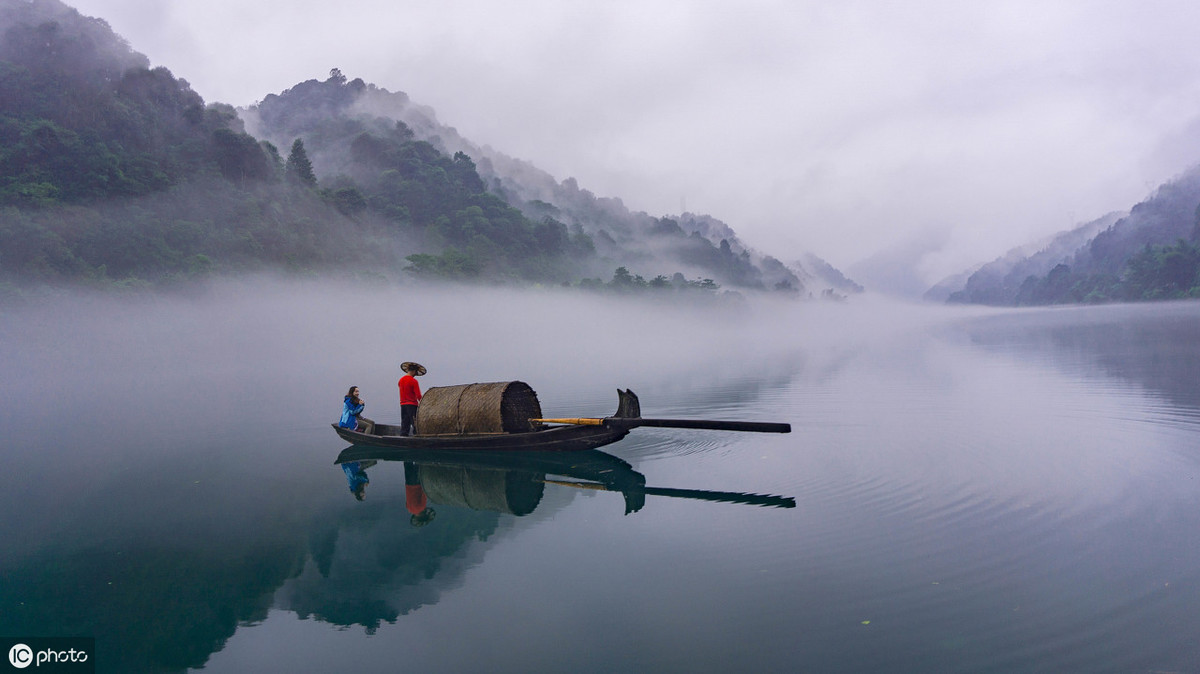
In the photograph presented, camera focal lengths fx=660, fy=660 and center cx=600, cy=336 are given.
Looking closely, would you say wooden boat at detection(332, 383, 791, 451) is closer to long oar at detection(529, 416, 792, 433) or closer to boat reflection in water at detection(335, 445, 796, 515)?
long oar at detection(529, 416, 792, 433)

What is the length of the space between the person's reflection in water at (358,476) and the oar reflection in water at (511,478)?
447 mm

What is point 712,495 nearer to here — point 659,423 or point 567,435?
point 659,423

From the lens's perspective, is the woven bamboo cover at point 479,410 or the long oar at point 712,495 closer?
the long oar at point 712,495

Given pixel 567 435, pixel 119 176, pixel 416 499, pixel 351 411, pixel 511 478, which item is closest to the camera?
pixel 416 499

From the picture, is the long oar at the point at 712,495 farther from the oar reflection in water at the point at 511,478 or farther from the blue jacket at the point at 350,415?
the blue jacket at the point at 350,415

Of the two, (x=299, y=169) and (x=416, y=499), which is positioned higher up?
(x=299, y=169)

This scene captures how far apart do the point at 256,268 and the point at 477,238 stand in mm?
43134

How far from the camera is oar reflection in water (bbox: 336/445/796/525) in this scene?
424 inches

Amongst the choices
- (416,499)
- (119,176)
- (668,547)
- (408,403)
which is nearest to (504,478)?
(416,499)

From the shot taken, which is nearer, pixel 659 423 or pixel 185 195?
pixel 659 423

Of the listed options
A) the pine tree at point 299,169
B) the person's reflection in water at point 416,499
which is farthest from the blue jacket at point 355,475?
the pine tree at point 299,169

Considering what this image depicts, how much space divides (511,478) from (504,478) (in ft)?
0.50

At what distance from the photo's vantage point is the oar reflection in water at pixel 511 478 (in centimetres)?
1077

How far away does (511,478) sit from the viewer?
12883 mm
